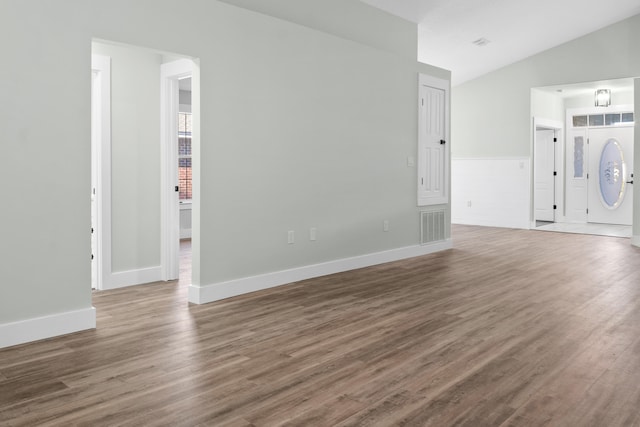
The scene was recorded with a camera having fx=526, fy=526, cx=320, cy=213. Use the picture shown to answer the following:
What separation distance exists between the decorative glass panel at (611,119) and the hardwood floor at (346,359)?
22.8 feet

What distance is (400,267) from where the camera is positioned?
6.29 metres

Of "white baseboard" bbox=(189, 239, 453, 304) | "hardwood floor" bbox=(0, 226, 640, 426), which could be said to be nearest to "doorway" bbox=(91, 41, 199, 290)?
"hardwood floor" bbox=(0, 226, 640, 426)

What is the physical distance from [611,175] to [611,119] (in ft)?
3.80

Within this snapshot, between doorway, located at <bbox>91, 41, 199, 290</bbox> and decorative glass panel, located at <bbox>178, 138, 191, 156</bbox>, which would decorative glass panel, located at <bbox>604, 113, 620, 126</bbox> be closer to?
decorative glass panel, located at <bbox>178, 138, 191, 156</bbox>

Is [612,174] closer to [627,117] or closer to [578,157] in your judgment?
[578,157]

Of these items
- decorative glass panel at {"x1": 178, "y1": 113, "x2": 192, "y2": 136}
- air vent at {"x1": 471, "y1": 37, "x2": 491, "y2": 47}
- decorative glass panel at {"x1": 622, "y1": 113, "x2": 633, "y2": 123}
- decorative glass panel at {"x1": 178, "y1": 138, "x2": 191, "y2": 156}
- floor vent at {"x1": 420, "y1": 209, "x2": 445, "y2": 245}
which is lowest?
floor vent at {"x1": 420, "y1": 209, "x2": 445, "y2": 245}

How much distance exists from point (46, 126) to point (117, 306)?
1.65 metres

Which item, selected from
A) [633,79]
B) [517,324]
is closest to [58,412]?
[517,324]

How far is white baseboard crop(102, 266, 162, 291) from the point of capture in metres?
5.10

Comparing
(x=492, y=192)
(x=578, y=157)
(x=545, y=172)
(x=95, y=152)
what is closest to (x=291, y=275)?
(x=95, y=152)

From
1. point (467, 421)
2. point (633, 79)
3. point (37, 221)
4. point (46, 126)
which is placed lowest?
point (467, 421)

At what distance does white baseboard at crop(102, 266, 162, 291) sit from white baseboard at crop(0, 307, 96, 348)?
54.0 inches

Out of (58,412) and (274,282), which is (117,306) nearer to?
(274,282)

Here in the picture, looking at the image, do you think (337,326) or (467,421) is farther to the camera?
(337,326)
